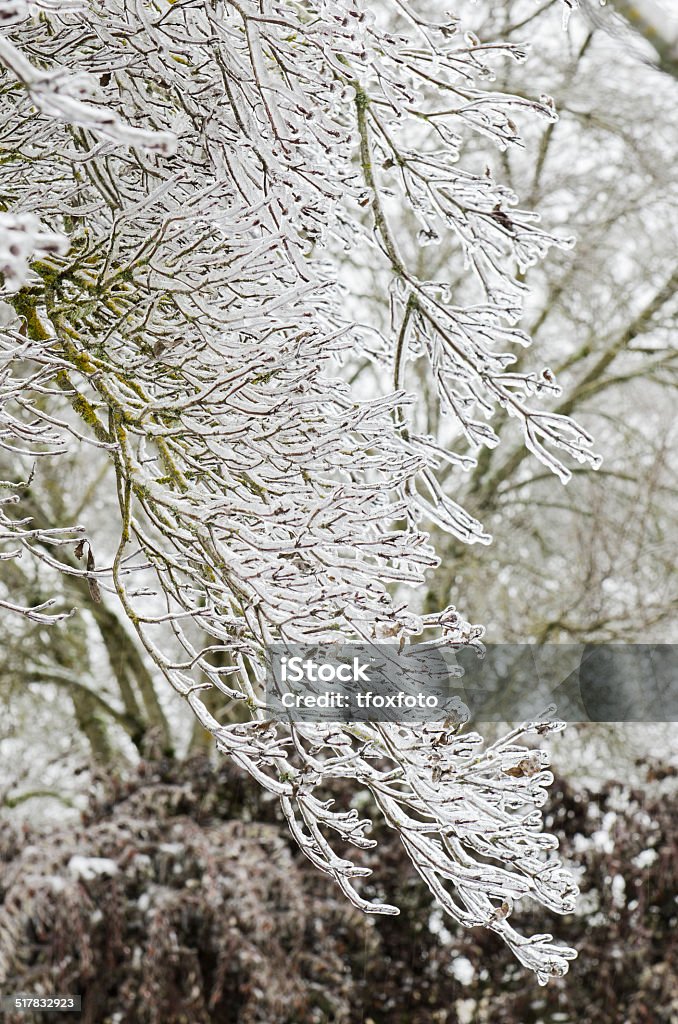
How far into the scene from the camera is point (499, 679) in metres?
5.53

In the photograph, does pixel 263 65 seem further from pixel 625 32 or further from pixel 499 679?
pixel 499 679

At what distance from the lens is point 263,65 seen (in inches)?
67.7

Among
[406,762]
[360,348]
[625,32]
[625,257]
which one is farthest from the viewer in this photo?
[625,257]

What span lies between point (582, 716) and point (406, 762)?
4120 millimetres

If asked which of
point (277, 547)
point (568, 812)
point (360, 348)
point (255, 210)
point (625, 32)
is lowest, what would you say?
point (568, 812)

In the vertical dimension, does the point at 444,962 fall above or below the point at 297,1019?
above

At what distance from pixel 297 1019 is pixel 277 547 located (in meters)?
3.46

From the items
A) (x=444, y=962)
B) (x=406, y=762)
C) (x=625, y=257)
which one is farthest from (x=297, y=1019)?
(x=625, y=257)

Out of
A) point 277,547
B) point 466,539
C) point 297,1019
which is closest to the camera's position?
point 277,547

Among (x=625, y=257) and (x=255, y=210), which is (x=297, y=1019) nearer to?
(x=255, y=210)

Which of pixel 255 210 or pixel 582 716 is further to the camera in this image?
pixel 582 716

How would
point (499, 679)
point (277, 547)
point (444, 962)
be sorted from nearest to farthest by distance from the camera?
point (277, 547)
point (444, 962)
point (499, 679)

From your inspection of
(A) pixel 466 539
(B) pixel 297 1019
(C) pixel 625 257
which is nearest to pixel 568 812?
(B) pixel 297 1019

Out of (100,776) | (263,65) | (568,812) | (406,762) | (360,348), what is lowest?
(100,776)
